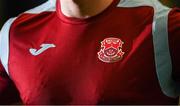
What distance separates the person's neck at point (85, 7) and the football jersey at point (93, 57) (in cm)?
1

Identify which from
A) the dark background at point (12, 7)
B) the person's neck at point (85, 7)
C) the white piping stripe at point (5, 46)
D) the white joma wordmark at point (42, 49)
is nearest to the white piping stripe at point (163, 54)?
the person's neck at point (85, 7)

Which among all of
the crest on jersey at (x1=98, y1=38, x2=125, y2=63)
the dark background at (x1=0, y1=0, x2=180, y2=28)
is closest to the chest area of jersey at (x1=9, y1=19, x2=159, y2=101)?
the crest on jersey at (x1=98, y1=38, x2=125, y2=63)

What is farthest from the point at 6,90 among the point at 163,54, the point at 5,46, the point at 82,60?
the point at 163,54

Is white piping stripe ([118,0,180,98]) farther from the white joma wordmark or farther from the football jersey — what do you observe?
the white joma wordmark

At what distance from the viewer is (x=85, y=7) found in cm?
84

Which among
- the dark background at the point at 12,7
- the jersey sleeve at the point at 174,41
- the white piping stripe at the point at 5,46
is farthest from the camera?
the dark background at the point at 12,7

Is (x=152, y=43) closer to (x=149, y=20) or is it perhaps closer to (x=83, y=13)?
(x=149, y=20)

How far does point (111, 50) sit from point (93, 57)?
0.13ft

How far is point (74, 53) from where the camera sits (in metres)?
0.82

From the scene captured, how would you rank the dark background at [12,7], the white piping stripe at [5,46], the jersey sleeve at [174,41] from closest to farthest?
the jersey sleeve at [174,41], the white piping stripe at [5,46], the dark background at [12,7]

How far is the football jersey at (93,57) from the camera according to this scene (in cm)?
78

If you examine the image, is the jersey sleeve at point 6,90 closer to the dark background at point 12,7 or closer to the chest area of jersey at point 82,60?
the chest area of jersey at point 82,60

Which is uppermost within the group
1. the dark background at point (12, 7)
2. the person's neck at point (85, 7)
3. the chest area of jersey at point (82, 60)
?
the person's neck at point (85, 7)

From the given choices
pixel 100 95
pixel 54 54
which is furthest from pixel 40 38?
pixel 100 95
